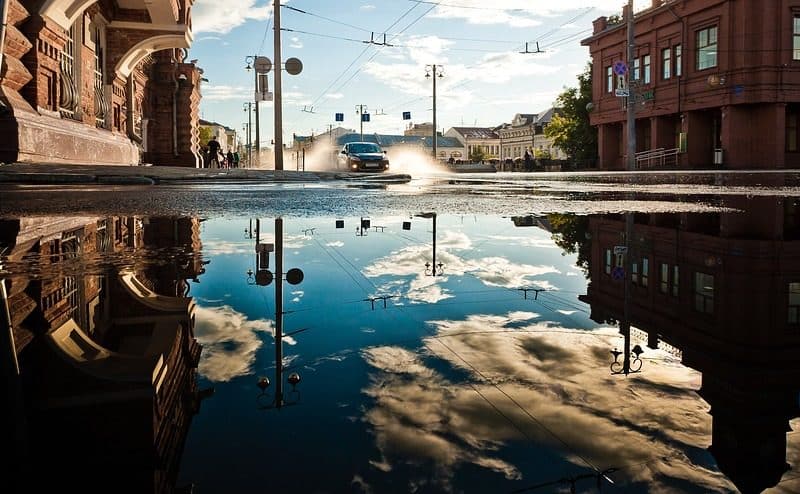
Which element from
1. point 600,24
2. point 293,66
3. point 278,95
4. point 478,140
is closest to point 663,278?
point 278,95

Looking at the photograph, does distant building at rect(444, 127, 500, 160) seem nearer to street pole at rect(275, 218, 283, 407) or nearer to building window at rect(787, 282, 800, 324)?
street pole at rect(275, 218, 283, 407)

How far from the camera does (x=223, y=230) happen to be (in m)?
4.80

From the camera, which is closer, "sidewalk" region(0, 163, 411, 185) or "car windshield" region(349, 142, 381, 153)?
"sidewalk" region(0, 163, 411, 185)

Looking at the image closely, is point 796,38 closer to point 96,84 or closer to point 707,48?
point 707,48

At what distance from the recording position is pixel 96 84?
18.4 m

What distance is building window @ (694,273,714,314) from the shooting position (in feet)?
7.14

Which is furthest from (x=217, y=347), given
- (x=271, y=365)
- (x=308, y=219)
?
(x=308, y=219)

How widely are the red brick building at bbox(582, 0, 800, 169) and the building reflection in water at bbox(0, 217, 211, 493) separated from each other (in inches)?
1376

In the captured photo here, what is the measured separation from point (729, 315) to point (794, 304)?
0.26 meters

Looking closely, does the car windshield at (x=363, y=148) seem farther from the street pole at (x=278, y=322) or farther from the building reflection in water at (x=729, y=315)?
the street pole at (x=278, y=322)

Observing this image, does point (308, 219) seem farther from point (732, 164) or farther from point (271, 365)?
point (732, 164)

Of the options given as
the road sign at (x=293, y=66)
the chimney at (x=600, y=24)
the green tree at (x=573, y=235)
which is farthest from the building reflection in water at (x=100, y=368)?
the chimney at (x=600, y=24)

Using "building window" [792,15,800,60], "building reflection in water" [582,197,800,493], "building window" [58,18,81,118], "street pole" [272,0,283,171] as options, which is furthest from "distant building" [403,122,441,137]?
"building reflection in water" [582,197,800,493]

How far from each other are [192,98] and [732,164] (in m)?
28.1
